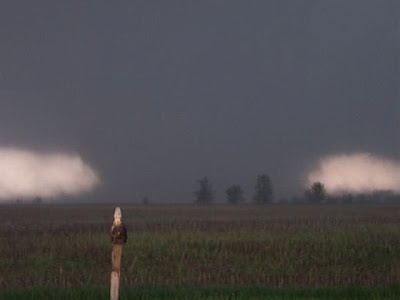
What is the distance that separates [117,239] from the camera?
1107 centimetres

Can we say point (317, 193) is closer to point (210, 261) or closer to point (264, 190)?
point (264, 190)

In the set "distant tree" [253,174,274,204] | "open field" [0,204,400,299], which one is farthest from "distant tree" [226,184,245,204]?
"open field" [0,204,400,299]

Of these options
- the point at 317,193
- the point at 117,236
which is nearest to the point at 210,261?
the point at 117,236

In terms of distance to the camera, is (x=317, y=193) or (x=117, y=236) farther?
(x=317, y=193)

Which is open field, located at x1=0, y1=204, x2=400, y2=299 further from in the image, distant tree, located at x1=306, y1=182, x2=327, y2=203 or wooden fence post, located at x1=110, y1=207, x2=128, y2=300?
distant tree, located at x1=306, y1=182, x2=327, y2=203

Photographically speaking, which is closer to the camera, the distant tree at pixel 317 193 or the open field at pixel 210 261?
the open field at pixel 210 261

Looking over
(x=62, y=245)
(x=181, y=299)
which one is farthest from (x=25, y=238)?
(x=181, y=299)

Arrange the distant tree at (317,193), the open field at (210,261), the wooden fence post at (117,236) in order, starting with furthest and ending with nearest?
the distant tree at (317,193)
the open field at (210,261)
the wooden fence post at (117,236)

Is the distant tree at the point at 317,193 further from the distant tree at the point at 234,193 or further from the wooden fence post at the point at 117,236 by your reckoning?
the wooden fence post at the point at 117,236

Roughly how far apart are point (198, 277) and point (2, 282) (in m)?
7.69

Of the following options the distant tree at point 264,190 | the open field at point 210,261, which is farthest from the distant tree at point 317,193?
the open field at point 210,261

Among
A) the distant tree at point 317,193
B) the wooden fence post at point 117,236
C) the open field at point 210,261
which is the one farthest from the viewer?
the distant tree at point 317,193

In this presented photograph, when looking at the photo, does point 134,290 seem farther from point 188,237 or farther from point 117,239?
point 188,237

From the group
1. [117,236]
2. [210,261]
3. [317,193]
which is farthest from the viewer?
[317,193]
